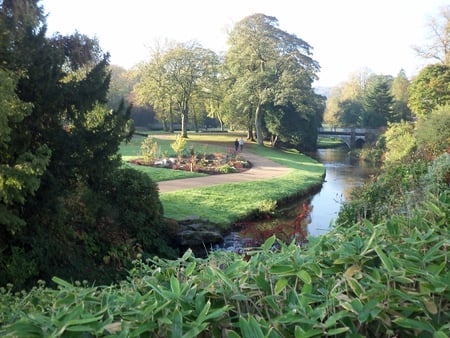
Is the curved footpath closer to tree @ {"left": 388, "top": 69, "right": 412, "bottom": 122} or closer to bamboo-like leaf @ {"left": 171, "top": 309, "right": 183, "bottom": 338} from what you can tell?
bamboo-like leaf @ {"left": 171, "top": 309, "right": 183, "bottom": 338}

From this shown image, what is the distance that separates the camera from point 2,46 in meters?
6.36

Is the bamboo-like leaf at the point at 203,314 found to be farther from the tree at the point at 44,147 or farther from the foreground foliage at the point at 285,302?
the tree at the point at 44,147

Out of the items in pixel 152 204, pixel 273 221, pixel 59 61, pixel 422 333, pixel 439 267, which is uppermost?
pixel 59 61

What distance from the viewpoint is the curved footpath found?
15923mm

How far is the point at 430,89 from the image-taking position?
3070cm

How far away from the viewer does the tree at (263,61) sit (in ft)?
107

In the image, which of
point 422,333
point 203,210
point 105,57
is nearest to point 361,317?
point 422,333

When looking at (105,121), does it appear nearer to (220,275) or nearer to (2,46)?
(2,46)

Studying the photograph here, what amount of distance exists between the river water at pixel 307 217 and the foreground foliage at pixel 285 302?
106cm

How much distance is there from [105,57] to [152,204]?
3.16 m

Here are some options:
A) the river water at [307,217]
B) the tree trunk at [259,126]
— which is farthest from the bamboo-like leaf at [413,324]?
the tree trunk at [259,126]

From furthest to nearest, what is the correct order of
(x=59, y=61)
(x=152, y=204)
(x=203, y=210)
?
1. (x=203, y=210)
2. (x=152, y=204)
3. (x=59, y=61)

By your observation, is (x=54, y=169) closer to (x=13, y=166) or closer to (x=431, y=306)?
(x=13, y=166)

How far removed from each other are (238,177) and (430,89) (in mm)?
18911
